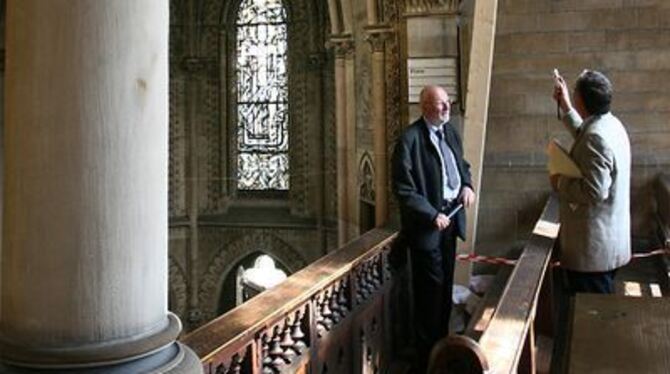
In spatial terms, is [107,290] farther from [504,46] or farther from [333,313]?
[504,46]

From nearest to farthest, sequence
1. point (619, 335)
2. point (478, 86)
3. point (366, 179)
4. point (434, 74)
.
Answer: point (619, 335) < point (478, 86) < point (434, 74) < point (366, 179)

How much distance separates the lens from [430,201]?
389 centimetres

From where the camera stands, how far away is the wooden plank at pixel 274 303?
2426 mm

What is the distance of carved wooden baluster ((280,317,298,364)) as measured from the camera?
2943mm

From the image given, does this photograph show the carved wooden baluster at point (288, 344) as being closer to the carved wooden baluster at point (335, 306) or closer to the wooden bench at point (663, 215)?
the carved wooden baluster at point (335, 306)

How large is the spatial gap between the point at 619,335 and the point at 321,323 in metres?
1.53

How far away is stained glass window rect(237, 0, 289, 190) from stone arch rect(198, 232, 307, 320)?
36.0 inches

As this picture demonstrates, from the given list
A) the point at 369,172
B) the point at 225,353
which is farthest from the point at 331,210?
the point at 225,353

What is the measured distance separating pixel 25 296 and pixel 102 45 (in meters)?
0.52

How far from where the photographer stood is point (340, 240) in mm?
8844

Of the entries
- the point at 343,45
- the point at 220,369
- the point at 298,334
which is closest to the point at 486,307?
the point at 298,334

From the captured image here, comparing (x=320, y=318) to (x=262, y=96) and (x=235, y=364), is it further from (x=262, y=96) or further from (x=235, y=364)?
(x=262, y=96)

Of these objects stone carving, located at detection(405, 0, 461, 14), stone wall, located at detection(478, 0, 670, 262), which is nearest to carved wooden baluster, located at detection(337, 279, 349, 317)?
stone carving, located at detection(405, 0, 461, 14)

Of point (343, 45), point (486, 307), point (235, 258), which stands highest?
point (343, 45)
